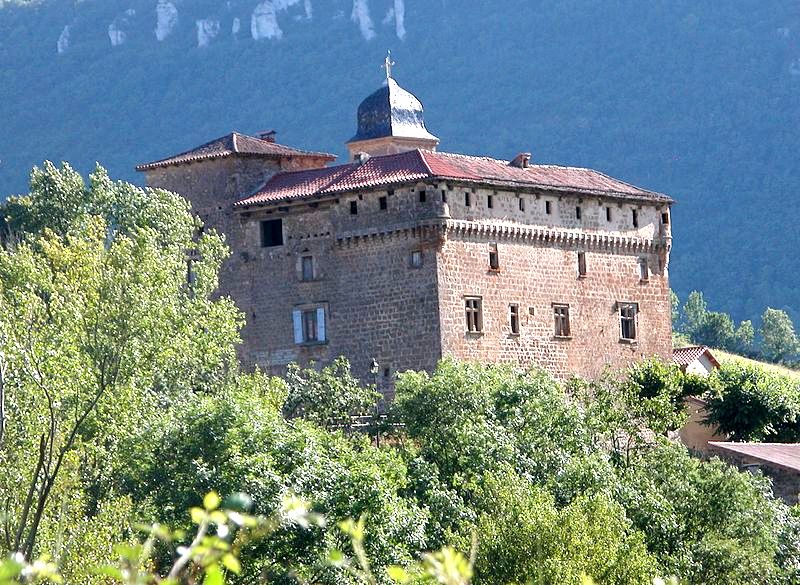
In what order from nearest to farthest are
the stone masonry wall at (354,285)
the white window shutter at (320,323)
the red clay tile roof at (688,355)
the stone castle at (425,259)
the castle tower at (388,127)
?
the stone masonry wall at (354,285) < the stone castle at (425,259) < the white window shutter at (320,323) < the castle tower at (388,127) < the red clay tile roof at (688,355)

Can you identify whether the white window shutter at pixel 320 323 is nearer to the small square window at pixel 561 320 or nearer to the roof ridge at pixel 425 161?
the roof ridge at pixel 425 161

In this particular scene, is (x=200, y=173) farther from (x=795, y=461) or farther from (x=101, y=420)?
(x=101, y=420)

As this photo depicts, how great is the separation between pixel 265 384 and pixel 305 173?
13.5 m

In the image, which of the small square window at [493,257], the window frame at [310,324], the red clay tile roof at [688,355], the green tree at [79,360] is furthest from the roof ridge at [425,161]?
the green tree at [79,360]

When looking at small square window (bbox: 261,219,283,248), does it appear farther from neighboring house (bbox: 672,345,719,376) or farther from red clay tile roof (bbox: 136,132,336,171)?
neighboring house (bbox: 672,345,719,376)

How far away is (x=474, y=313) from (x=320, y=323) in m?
4.98

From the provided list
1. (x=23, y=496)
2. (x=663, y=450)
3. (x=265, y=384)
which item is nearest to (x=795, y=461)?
(x=663, y=450)

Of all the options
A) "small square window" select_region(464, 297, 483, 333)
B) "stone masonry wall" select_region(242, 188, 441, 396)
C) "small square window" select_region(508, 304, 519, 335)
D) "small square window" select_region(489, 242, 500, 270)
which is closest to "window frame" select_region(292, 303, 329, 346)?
"stone masonry wall" select_region(242, 188, 441, 396)

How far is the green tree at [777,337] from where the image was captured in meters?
134

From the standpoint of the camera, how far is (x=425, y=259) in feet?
208

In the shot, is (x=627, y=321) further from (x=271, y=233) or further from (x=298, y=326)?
(x=271, y=233)

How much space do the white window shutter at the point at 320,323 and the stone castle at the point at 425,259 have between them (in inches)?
1.3

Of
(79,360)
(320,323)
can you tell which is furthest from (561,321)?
(79,360)

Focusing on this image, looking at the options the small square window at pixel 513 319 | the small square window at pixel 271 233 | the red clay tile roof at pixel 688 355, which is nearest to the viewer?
the small square window at pixel 513 319
